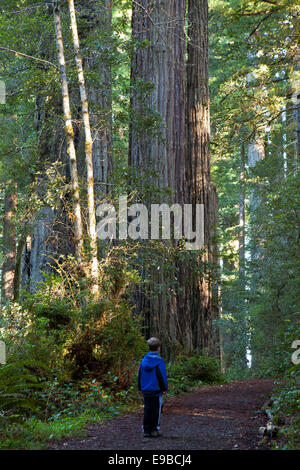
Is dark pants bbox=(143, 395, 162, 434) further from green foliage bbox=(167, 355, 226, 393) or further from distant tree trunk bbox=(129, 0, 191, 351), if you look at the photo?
Answer: distant tree trunk bbox=(129, 0, 191, 351)

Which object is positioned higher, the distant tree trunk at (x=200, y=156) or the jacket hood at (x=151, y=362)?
the distant tree trunk at (x=200, y=156)

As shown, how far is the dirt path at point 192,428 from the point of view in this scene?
17.6ft

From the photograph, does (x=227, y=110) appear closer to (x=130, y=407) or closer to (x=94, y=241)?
(x=94, y=241)

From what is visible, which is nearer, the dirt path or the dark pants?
the dirt path

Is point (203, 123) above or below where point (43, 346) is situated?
above

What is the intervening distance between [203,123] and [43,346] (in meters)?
9.45

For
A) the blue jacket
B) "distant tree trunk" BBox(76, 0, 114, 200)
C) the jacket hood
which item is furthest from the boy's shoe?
"distant tree trunk" BBox(76, 0, 114, 200)

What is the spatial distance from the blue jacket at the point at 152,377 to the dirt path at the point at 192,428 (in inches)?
20.1

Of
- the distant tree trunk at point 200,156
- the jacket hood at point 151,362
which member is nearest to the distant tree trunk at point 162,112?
the distant tree trunk at point 200,156

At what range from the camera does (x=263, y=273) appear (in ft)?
55.5

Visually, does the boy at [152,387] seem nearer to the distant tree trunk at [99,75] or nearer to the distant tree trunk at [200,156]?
the distant tree trunk at [99,75]

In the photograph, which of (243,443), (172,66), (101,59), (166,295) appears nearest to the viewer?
(243,443)

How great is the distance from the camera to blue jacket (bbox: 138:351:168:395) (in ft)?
19.9
